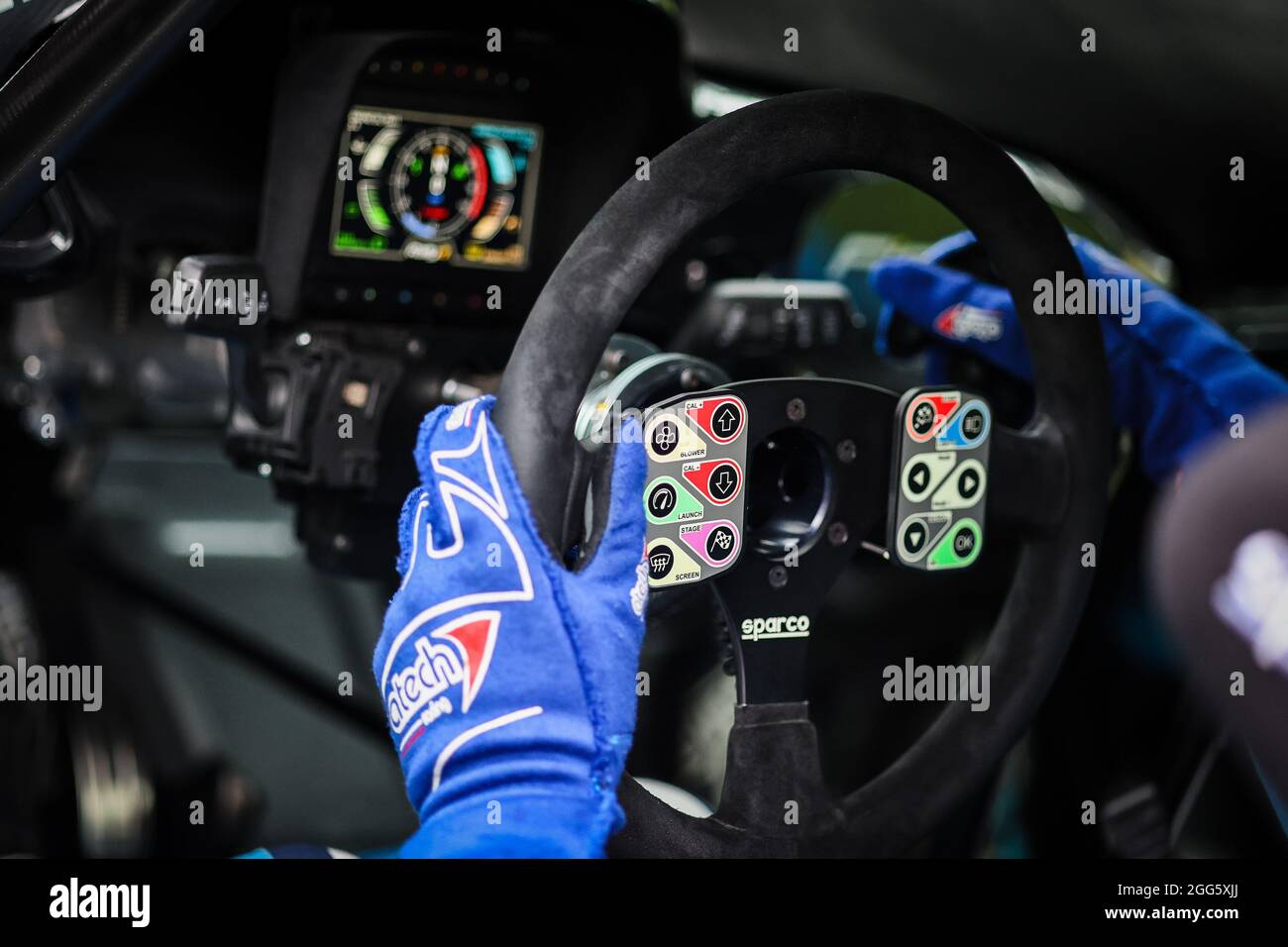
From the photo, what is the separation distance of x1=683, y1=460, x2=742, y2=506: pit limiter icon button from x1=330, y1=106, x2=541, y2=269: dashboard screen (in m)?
0.78

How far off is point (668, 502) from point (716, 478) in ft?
0.14

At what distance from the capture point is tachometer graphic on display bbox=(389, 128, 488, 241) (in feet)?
5.15

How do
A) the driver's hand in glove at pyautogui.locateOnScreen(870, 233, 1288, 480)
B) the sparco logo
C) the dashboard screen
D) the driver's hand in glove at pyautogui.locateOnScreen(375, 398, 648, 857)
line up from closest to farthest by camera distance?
the driver's hand in glove at pyautogui.locateOnScreen(375, 398, 648, 857), the sparco logo, the driver's hand in glove at pyautogui.locateOnScreen(870, 233, 1288, 480), the dashboard screen

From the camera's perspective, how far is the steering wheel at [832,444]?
30.8 inches

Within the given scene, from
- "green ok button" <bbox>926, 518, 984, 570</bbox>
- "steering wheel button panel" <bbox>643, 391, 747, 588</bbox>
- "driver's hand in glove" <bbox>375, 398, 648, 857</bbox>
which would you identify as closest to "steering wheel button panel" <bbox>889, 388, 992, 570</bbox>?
"green ok button" <bbox>926, 518, 984, 570</bbox>

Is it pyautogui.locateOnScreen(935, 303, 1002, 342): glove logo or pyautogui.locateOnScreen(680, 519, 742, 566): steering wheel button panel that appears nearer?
pyautogui.locateOnScreen(680, 519, 742, 566): steering wheel button panel

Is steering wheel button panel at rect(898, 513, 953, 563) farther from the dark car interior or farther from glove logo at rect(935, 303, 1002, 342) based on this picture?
glove logo at rect(935, 303, 1002, 342)

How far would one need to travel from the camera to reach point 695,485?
88 cm

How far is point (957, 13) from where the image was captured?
2102 millimetres

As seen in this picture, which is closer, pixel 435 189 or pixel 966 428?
pixel 966 428

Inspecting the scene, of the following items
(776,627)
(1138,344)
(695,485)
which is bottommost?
(776,627)

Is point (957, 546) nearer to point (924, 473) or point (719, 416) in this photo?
point (924, 473)

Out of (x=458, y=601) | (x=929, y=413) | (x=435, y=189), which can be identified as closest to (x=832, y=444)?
(x=929, y=413)

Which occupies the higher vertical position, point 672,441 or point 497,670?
point 672,441
